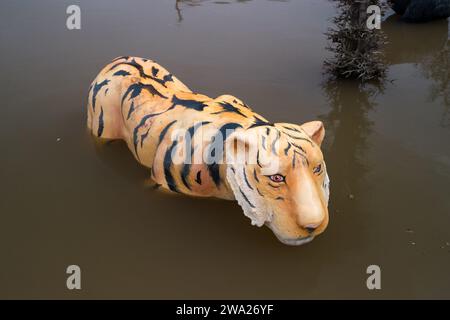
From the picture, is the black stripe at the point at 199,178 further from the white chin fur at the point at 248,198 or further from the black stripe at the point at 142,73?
the black stripe at the point at 142,73

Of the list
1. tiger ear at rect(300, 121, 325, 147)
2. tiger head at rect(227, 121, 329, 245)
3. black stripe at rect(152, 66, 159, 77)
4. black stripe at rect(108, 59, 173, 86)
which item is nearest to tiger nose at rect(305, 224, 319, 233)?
tiger head at rect(227, 121, 329, 245)

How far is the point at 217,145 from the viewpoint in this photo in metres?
3.31

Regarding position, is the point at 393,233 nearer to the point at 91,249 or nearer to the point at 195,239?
the point at 195,239

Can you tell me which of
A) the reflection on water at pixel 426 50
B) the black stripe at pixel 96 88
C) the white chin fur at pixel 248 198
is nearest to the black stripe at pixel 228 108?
the white chin fur at pixel 248 198

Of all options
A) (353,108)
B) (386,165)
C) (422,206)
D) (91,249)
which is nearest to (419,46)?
(353,108)

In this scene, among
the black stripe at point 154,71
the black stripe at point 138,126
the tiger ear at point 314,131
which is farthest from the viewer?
the black stripe at point 154,71

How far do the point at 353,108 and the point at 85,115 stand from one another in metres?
2.98

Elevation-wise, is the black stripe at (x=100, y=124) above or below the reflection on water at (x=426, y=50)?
below

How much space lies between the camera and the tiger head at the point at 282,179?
111 inches

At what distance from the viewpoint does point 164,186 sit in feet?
12.1

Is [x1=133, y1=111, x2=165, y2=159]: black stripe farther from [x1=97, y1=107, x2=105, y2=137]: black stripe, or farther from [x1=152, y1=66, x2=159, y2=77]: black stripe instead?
[x1=152, y1=66, x2=159, y2=77]: black stripe

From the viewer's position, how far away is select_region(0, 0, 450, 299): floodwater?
317 cm

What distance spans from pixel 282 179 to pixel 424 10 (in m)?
5.45

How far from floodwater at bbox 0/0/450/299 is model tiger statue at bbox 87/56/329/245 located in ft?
0.96
